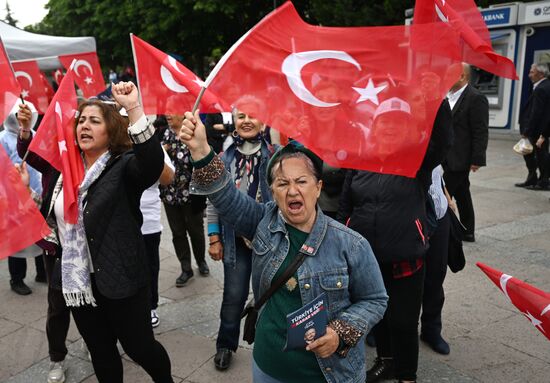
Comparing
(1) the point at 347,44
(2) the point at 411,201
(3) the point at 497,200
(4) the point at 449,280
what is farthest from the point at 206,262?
(3) the point at 497,200

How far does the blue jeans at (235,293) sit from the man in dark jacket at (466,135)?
10.5 feet

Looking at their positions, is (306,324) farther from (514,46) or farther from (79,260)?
(514,46)

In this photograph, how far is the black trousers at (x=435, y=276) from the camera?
3566 millimetres

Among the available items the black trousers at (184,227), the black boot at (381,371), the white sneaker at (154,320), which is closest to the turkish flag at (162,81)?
the white sneaker at (154,320)

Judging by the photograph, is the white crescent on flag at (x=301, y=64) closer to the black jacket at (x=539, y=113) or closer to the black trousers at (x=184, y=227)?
the black trousers at (x=184, y=227)

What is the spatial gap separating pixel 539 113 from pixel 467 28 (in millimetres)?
6456

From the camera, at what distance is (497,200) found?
788cm

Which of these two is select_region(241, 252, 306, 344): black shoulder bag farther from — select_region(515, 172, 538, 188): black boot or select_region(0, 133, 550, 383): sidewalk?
select_region(515, 172, 538, 188): black boot

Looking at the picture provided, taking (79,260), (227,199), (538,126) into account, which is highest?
(227,199)

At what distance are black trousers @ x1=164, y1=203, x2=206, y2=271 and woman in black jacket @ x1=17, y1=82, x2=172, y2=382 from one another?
226cm

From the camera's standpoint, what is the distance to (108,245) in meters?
2.71

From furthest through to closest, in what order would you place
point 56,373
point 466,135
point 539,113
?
point 539,113, point 466,135, point 56,373

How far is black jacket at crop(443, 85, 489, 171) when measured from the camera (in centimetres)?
568

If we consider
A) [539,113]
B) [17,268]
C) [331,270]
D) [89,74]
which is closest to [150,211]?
[89,74]
